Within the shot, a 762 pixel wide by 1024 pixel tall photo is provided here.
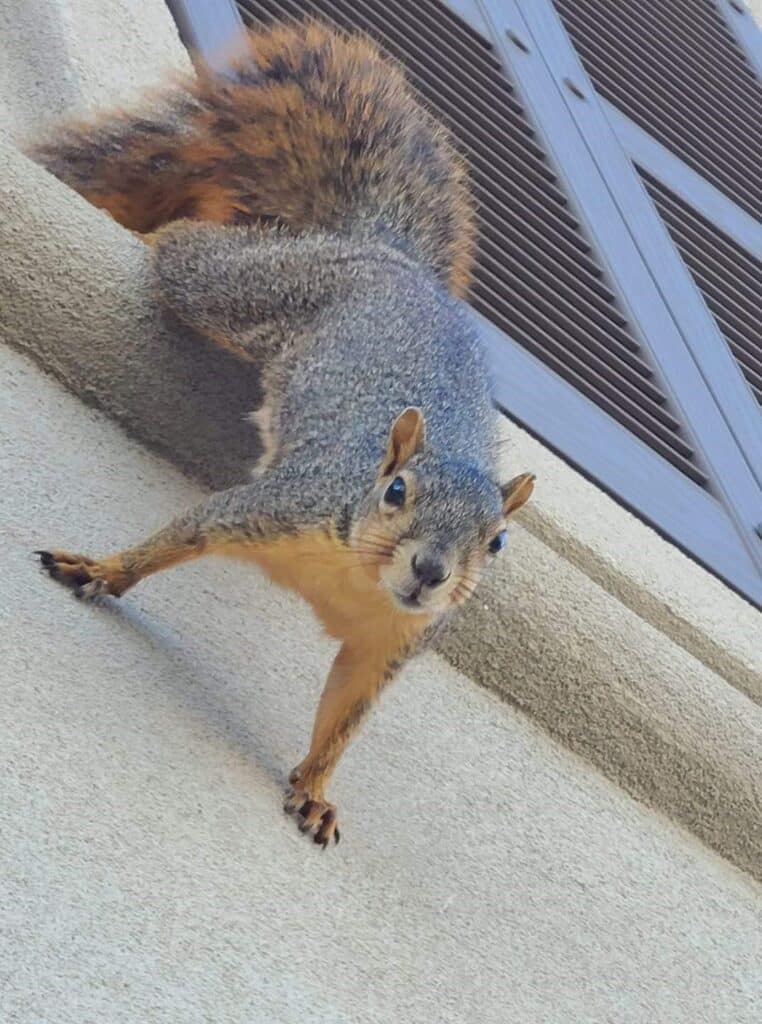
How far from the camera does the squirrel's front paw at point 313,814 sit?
149 cm

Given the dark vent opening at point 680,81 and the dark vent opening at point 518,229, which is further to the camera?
the dark vent opening at point 680,81

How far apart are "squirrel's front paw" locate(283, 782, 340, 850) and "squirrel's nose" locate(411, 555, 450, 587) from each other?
0.87 feet

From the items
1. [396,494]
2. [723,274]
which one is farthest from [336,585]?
[723,274]

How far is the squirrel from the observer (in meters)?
1.49

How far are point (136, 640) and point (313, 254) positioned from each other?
59cm

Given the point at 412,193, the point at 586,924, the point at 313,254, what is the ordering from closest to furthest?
the point at 586,924 < the point at 313,254 < the point at 412,193

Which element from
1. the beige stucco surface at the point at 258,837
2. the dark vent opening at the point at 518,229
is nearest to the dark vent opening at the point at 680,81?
the dark vent opening at the point at 518,229

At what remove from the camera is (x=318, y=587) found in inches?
60.6

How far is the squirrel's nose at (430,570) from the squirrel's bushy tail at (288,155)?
0.78m

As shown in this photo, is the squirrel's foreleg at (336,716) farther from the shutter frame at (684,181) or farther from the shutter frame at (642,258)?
the shutter frame at (684,181)

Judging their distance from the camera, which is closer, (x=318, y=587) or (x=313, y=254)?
(x=318, y=587)

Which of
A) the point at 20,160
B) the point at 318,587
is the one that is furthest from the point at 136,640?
the point at 20,160

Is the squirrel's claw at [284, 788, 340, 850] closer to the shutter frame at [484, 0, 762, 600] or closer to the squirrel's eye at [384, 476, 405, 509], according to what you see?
the squirrel's eye at [384, 476, 405, 509]

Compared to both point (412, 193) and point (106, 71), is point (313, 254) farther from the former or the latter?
point (106, 71)
